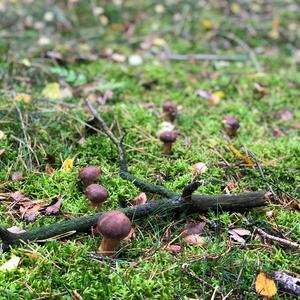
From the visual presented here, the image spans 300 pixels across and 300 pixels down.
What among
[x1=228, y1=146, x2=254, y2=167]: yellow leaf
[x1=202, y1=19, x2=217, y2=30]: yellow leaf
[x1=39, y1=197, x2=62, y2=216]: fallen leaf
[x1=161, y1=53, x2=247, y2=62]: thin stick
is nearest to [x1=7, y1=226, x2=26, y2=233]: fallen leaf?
[x1=39, y1=197, x2=62, y2=216]: fallen leaf

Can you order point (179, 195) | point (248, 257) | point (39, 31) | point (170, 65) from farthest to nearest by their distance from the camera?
1. point (39, 31)
2. point (170, 65)
3. point (179, 195)
4. point (248, 257)

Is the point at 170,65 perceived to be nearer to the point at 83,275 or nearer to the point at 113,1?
the point at 113,1

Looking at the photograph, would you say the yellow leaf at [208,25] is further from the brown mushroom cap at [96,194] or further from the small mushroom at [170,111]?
the brown mushroom cap at [96,194]

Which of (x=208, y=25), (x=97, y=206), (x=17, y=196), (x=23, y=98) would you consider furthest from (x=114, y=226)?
(x=208, y=25)

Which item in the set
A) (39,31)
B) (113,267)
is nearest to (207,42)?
(39,31)

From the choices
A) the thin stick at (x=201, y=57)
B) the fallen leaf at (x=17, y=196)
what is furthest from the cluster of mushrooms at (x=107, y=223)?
the thin stick at (x=201, y=57)

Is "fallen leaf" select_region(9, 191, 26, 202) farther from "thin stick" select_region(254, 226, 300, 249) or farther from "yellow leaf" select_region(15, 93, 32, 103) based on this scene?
"thin stick" select_region(254, 226, 300, 249)

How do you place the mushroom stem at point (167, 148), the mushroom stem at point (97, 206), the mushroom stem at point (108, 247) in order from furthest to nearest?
the mushroom stem at point (167, 148)
the mushroom stem at point (97, 206)
the mushroom stem at point (108, 247)
